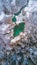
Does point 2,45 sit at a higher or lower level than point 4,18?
lower

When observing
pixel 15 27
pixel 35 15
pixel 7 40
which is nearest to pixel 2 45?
pixel 7 40

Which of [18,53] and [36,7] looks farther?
[36,7]

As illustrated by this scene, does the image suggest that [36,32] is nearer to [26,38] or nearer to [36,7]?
[26,38]

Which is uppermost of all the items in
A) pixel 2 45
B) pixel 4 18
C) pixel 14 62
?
pixel 4 18

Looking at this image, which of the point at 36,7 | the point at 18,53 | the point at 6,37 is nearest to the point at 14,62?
the point at 18,53

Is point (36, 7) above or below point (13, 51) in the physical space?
above

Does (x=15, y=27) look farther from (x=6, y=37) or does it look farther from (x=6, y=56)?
(x=6, y=56)

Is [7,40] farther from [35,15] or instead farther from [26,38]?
[35,15]
